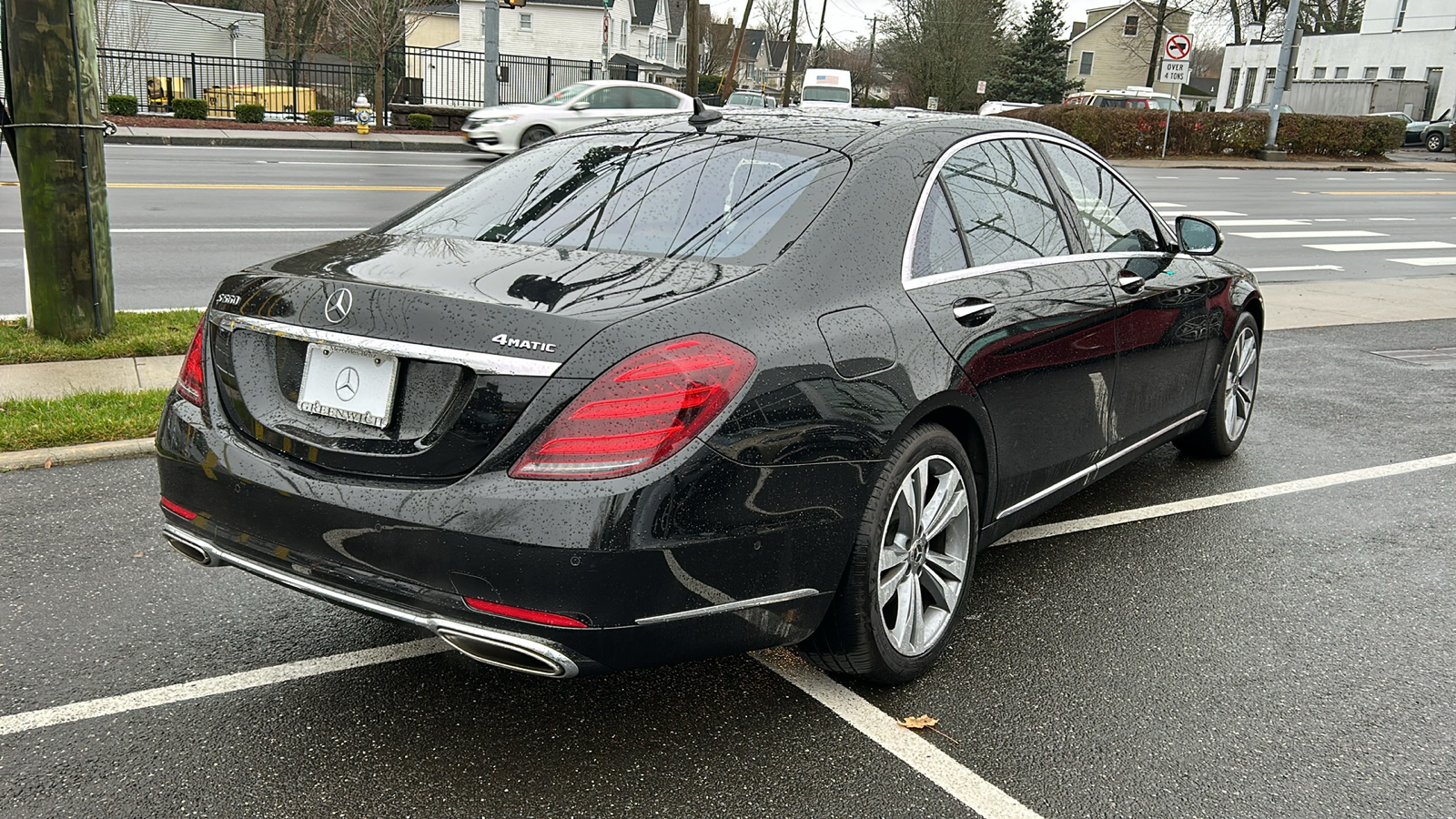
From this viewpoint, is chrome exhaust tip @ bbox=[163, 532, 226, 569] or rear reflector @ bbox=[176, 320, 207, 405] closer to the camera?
chrome exhaust tip @ bbox=[163, 532, 226, 569]

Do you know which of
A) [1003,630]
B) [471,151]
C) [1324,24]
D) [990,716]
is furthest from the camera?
[1324,24]

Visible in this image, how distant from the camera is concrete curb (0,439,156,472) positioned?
16.5 feet

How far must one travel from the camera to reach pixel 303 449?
285cm

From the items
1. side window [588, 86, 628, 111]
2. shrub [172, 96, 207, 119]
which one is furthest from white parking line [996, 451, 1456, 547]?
shrub [172, 96, 207, 119]

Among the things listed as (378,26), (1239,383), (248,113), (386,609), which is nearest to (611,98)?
(248,113)

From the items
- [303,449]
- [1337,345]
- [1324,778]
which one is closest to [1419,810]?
[1324,778]

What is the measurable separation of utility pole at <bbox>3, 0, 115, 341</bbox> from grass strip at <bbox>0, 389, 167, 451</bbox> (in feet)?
3.73

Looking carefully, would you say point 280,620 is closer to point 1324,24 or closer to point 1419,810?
point 1419,810

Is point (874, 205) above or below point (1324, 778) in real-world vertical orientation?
above

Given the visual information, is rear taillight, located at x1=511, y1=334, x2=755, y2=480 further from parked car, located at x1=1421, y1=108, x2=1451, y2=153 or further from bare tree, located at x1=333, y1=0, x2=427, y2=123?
parked car, located at x1=1421, y1=108, x2=1451, y2=153

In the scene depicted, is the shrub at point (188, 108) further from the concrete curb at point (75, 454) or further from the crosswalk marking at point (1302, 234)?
the concrete curb at point (75, 454)

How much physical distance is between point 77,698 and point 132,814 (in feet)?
2.13

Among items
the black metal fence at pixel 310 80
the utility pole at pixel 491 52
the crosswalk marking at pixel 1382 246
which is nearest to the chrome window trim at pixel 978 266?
the crosswalk marking at pixel 1382 246

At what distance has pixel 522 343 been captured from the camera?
2.63 metres
